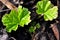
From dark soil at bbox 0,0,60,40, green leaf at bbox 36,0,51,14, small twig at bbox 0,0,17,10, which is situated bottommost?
dark soil at bbox 0,0,60,40

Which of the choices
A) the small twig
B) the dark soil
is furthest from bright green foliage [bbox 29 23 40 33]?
the small twig

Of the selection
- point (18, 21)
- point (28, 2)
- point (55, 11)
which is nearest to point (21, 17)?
point (18, 21)

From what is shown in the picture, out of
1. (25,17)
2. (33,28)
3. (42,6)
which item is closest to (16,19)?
(25,17)

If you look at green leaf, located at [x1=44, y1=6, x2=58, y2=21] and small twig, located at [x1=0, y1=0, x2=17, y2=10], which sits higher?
small twig, located at [x1=0, y1=0, x2=17, y2=10]

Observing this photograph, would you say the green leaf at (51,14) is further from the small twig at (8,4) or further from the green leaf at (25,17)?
the small twig at (8,4)

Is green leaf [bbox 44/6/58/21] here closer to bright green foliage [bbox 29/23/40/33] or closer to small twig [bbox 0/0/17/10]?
bright green foliage [bbox 29/23/40/33]

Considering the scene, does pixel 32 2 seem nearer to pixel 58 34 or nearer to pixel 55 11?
pixel 55 11

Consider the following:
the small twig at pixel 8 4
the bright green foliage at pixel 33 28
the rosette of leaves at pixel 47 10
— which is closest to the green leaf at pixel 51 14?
the rosette of leaves at pixel 47 10
